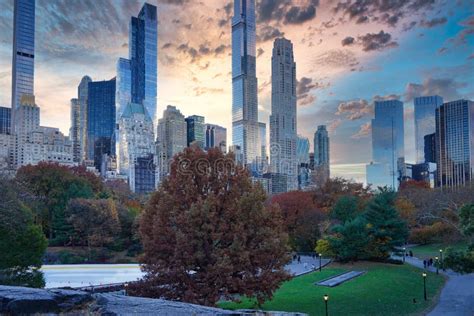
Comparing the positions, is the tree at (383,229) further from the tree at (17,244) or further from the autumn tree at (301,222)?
the tree at (17,244)

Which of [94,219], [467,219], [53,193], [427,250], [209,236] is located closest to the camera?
[209,236]

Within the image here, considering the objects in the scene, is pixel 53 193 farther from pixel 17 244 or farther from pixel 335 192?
pixel 335 192

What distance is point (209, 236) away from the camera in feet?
53.6

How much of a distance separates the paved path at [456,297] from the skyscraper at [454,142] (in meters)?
124

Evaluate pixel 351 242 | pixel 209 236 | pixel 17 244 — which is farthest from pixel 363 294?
pixel 17 244

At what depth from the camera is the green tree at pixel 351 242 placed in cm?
3797

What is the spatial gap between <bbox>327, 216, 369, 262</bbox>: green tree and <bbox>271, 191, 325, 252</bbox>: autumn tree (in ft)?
27.4

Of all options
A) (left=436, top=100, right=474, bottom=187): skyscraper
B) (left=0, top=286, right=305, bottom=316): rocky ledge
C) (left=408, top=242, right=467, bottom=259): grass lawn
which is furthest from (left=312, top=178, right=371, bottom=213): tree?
(left=436, top=100, right=474, bottom=187): skyscraper

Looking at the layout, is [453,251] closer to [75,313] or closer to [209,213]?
[209,213]

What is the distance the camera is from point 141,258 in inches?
683

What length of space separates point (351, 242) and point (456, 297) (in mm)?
12942

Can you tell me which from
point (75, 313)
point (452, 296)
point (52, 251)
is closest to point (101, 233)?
point (52, 251)

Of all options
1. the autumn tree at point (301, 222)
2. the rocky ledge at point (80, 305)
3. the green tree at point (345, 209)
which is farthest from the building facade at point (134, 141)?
the rocky ledge at point (80, 305)

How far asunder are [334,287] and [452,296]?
6.79 m
